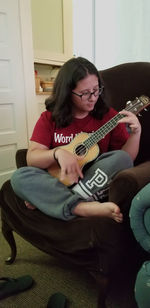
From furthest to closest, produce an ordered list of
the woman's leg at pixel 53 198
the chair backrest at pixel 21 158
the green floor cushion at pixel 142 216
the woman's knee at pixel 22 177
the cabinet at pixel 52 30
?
the cabinet at pixel 52 30, the chair backrest at pixel 21 158, the woman's knee at pixel 22 177, the woman's leg at pixel 53 198, the green floor cushion at pixel 142 216

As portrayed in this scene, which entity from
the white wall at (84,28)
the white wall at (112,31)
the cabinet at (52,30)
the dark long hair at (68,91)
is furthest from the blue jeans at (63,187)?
the white wall at (84,28)

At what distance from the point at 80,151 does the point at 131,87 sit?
0.47m

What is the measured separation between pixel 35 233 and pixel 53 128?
42 cm

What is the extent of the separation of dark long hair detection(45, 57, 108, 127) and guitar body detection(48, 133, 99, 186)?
106 millimetres

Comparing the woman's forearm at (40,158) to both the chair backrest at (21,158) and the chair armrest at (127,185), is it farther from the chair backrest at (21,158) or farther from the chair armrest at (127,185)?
the chair armrest at (127,185)

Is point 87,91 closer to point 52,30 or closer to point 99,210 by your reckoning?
point 99,210

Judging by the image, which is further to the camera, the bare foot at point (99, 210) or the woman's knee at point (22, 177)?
the woman's knee at point (22, 177)

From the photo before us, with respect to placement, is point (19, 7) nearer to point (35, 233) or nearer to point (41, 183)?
point (41, 183)

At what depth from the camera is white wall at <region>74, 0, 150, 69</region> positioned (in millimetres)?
1803

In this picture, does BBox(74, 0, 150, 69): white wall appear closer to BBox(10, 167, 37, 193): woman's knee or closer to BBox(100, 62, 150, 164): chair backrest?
BBox(100, 62, 150, 164): chair backrest

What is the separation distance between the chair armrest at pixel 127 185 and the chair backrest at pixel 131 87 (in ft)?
1.47

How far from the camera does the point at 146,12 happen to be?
1750mm

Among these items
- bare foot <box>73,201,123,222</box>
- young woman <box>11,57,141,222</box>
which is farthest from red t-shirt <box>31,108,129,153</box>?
bare foot <box>73,201,123,222</box>

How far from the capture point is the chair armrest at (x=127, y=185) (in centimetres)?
66
